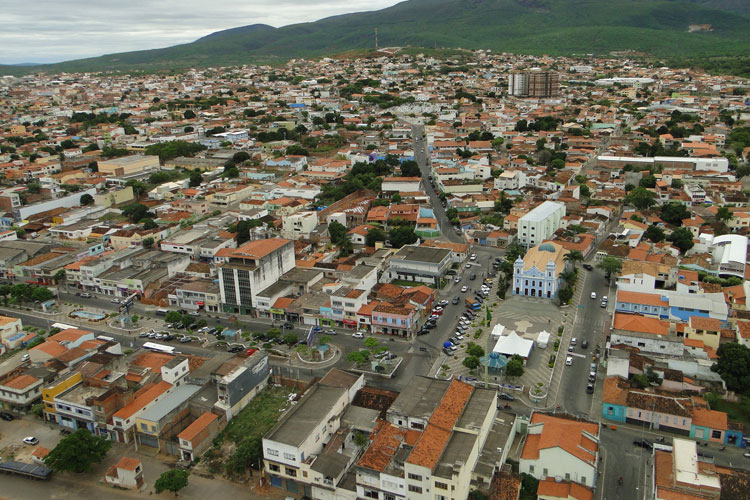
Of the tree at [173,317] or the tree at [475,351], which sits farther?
the tree at [173,317]

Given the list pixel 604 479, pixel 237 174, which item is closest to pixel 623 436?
pixel 604 479

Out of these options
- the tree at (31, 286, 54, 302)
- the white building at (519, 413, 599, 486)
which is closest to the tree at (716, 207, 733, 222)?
the white building at (519, 413, 599, 486)

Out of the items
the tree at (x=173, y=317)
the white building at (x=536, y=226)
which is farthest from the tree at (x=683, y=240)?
the tree at (x=173, y=317)

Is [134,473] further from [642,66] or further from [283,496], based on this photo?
[642,66]

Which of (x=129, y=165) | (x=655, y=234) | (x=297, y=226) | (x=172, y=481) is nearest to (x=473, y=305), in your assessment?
(x=655, y=234)

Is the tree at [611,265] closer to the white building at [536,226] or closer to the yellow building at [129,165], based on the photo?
the white building at [536,226]

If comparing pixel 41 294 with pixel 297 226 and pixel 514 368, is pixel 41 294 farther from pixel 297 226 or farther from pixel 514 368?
→ pixel 514 368
